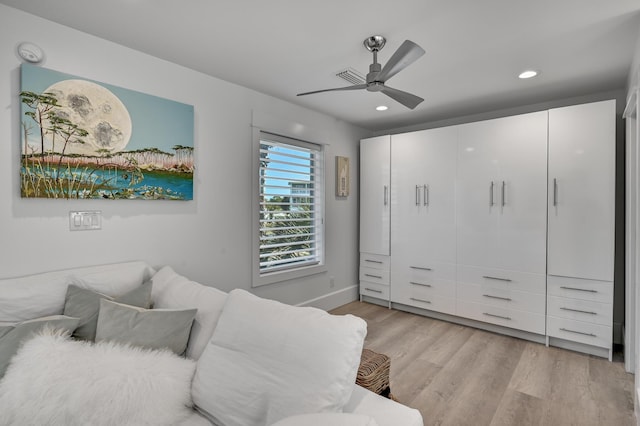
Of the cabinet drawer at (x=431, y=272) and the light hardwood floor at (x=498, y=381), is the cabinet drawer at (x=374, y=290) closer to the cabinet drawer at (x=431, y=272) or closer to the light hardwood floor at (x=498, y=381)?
the cabinet drawer at (x=431, y=272)

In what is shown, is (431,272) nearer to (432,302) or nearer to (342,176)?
(432,302)

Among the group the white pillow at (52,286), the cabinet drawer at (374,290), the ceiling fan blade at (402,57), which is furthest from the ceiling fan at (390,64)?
the cabinet drawer at (374,290)

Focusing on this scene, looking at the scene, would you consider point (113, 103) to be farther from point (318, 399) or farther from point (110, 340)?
point (318, 399)

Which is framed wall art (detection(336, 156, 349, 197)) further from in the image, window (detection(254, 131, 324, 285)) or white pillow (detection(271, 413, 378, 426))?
white pillow (detection(271, 413, 378, 426))

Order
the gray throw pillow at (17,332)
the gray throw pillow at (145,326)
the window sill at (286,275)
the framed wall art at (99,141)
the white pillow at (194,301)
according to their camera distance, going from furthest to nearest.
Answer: the window sill at (286,275) < the framed wall art at (99,141) < the white pillow at (194,301) < the gray throw pillow at (145,326) < the gray throw pillow at (17,332)

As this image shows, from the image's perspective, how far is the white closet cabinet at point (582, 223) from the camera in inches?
106

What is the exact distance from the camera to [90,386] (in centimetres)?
111

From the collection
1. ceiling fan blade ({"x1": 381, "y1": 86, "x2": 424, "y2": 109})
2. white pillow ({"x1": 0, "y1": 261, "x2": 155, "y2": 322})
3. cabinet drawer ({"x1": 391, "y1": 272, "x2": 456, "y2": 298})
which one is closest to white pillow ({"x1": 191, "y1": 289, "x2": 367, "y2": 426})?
white pillow ({"x1": 0, "y1": 261, "x2": 155, "y2": 322})

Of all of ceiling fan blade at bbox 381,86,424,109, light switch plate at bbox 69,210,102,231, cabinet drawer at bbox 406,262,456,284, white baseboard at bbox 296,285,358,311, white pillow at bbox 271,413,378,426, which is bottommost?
white baseboard at bbox 296,285,358,311

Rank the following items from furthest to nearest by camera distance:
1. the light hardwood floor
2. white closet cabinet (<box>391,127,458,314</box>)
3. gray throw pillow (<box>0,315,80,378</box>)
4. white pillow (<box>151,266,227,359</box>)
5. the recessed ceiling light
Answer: white closet cabinet (<box>391,127,458,314</box>), the recessed ceiling light, the light hardwood floor, white pillow (<box>151,266,227,359</box>), gray throw pillow (<box>0,315,80,378</box>)

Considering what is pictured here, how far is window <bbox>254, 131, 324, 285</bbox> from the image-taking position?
3225 mm

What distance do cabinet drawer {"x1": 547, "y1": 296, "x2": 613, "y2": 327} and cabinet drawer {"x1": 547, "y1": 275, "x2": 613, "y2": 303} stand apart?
4 cm

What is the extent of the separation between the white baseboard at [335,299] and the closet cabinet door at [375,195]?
1.94 ft

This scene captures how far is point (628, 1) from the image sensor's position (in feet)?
5.59
